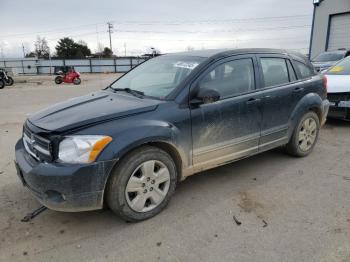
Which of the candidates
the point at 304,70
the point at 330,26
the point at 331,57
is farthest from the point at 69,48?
the point at 304,70

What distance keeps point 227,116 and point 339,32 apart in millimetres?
20480

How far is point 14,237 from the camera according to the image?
2.82m

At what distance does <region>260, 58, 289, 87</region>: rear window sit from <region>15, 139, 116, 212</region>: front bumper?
8.05ft

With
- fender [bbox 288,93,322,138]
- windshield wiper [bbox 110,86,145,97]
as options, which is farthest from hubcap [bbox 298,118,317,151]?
windshield wiper [bbox 110,86,145,97]

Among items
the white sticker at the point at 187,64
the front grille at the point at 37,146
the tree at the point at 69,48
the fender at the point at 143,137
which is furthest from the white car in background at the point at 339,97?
the tree at the point at 69,48

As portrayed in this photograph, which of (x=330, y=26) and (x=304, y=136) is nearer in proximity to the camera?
(x=304, y=136)

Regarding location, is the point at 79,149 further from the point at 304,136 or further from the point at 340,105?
the point at 340,105

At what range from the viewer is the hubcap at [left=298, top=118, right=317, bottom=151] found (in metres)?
4.65

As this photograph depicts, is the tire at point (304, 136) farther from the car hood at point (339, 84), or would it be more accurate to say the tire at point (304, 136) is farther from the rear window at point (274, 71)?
the car hood at point (339, 84)

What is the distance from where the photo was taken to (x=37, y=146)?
287 centimetres

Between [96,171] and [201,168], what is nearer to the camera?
[96,171]

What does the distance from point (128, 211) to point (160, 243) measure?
45cm

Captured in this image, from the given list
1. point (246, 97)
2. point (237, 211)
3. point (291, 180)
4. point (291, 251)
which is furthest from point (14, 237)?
point (291, 180)

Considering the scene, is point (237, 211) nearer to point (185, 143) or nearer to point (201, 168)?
point (201, 168)
